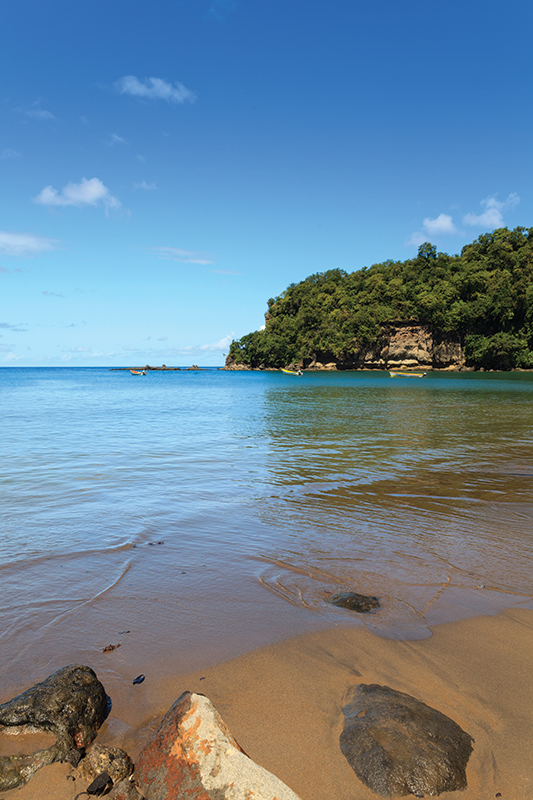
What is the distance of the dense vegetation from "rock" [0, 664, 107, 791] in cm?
9828

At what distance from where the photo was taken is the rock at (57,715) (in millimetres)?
2350

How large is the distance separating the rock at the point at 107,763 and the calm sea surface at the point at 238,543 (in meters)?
0.81

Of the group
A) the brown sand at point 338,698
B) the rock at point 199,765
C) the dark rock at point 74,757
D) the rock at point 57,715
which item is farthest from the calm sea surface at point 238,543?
the rock at point 199,765

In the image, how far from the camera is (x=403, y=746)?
2.46 metres

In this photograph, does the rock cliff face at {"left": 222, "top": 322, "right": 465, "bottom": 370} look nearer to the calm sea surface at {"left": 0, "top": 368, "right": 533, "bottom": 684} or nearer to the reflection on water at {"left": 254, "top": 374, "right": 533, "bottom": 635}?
the reflection on water at {"left": 254, "top": 374, "right": 533, "bottom": 635}

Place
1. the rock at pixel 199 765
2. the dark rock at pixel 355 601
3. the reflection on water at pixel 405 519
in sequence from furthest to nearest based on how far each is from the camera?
the reflection on water at pixel 405 519, the dark rock at pixel 355 601, the rock at pixel 199 765

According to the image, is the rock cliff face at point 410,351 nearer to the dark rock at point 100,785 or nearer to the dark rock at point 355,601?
the dark rock at point 355,601

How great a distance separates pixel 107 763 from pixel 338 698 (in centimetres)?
145

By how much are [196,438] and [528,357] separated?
90480 millimetres

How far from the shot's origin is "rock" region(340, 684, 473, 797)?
2.29 m

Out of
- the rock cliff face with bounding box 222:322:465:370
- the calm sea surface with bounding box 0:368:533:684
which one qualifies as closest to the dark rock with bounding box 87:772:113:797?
the calm sea surface with bounding box 0:368:533:684

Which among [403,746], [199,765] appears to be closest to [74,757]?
[199,765]

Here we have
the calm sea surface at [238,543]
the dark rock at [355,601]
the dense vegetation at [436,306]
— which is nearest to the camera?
the calm sea surface at [238,543]

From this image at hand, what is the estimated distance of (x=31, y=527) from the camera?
20.7 feet
